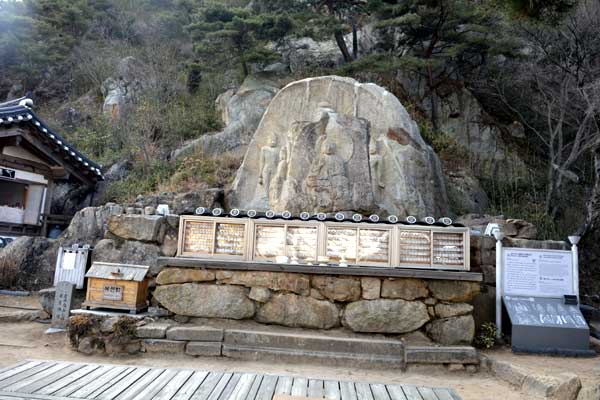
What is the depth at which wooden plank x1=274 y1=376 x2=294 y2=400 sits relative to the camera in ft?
9.36

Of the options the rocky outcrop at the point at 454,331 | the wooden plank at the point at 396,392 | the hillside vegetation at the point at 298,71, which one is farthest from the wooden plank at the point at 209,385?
the hillside vegetation at the point at 298,71

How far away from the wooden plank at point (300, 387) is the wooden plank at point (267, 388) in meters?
0.14

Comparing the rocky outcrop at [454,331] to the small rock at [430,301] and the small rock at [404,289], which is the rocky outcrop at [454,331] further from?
the small rock at [404,289]

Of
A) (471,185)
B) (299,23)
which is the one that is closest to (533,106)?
(471,185)

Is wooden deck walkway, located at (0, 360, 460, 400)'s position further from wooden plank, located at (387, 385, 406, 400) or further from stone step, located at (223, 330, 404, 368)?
stone step, located at (223, 330, 404, 368)

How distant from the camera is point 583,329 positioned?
5688mm

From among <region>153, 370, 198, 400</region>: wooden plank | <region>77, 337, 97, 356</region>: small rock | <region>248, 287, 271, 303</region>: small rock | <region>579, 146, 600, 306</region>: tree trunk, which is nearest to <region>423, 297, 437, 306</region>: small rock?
<region>248, 287, 271, 303</region>: small rock

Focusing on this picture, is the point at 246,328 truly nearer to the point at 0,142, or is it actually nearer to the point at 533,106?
the point at 0,142

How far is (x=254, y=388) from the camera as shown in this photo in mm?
2914

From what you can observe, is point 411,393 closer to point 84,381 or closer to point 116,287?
point 84,381

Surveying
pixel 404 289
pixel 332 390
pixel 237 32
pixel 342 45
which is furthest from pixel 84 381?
pixel 342 45

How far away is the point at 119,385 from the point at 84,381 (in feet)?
0.83

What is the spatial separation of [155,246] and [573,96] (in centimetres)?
1213

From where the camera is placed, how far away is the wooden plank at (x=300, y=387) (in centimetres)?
281
